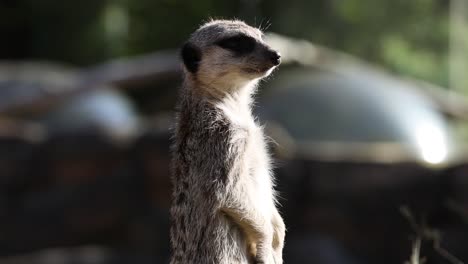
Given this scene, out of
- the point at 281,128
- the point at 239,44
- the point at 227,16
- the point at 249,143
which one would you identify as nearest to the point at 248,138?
the point at 249,143

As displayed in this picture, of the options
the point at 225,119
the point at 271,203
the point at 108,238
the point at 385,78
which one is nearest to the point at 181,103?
the point at 225,119

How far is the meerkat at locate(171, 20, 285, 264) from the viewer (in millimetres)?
3365

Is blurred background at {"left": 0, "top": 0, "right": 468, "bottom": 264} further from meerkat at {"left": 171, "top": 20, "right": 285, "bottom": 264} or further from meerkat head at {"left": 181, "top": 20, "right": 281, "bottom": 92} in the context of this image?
meerkat head at {"left": 181, "top": 20, "right": 281, "bottom": 92}

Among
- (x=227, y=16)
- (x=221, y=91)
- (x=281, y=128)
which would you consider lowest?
(x=221, y=91)

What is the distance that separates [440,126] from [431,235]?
31.2 feet

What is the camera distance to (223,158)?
346 cm

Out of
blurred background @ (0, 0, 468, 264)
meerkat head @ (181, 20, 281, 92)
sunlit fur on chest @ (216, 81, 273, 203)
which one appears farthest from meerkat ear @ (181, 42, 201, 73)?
blurred background @ (0, 0, 468, 264)

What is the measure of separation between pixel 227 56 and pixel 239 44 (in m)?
0.06

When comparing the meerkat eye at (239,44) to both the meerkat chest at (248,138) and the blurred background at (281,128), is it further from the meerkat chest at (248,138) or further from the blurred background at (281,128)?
the blurred background at (281,128)

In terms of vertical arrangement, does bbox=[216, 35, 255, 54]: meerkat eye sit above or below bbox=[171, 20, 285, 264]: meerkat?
above

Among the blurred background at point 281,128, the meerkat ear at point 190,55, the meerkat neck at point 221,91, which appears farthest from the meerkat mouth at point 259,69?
the blurred background at point 281,128

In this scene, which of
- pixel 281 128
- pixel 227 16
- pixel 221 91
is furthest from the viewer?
pixel 227 16

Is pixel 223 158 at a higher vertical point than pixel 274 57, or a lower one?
lower

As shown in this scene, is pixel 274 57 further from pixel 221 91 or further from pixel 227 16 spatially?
pixel 227 16
